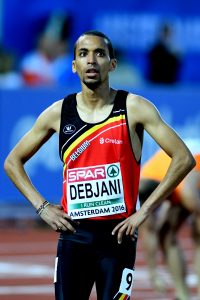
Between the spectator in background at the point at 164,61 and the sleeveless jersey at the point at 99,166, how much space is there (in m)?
10.4

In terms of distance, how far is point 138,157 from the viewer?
614cm

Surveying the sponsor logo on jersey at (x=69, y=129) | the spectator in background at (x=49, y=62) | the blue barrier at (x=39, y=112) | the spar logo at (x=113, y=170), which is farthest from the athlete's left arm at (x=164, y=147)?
the spectator in background at (x=49, y=62)

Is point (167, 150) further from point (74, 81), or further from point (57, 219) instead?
point (74, 81)

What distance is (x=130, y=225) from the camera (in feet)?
19.6

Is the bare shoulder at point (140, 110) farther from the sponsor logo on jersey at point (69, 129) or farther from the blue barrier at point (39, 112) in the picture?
the blue barrier at point (39, 112)

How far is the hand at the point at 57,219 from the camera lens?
240 inches

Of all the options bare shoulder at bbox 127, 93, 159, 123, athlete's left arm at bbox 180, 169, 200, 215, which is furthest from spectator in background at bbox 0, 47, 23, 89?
bare shoulder at bbox 127, 93, 159, 123

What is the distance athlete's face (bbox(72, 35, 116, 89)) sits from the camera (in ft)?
19.9

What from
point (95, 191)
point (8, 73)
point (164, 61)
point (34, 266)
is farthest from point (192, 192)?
point (164, 61)

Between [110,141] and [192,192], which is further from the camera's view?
[192,192]

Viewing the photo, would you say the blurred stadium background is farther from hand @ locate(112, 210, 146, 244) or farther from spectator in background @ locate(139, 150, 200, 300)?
hand @ locate(112, 210, 146, 244)

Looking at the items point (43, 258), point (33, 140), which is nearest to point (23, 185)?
point (33, 140)

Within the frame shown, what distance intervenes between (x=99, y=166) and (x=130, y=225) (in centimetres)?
38

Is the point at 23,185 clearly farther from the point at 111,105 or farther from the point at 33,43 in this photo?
the point at 33,43
